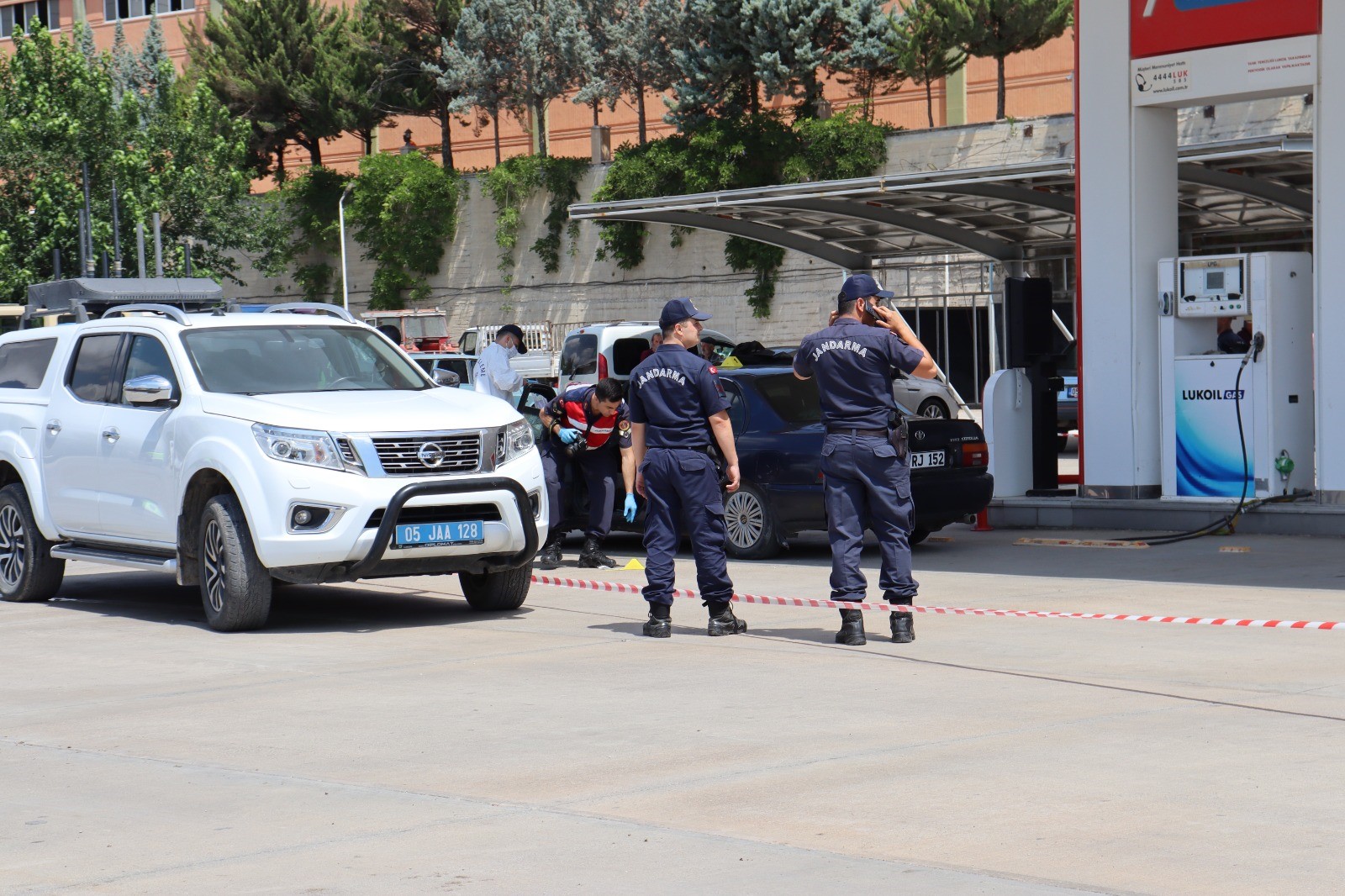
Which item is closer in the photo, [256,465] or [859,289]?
[859,289]

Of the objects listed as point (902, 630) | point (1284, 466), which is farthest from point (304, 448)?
point (1284, 466)

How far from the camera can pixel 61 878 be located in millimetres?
5035

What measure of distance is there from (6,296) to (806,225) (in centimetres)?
2851

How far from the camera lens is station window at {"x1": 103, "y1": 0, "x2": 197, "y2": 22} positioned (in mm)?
63219

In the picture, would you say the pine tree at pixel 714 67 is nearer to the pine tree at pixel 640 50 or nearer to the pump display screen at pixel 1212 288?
the pine tree at pixel 640 50

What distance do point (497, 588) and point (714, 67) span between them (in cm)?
3446

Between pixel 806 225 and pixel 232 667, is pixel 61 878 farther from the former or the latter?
pixel 806 225

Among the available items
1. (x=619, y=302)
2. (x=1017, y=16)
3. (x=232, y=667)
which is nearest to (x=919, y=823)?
(x=232, y=667)

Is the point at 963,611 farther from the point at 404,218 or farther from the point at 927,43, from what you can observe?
the point at 404,218

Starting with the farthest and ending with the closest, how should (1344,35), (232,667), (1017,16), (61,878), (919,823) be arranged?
1. (1017,16)
2. (1344,35)
3. (232,667)
4. (919,823)
5. (61,878)

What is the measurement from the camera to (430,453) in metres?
10.1

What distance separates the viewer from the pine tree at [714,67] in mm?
43812

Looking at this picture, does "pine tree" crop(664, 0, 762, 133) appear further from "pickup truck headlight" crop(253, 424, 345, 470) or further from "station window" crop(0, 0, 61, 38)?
"pickup truck headlight" crop(253, 424, 345, 470)

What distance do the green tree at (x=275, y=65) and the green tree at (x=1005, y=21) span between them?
71.6 ft
